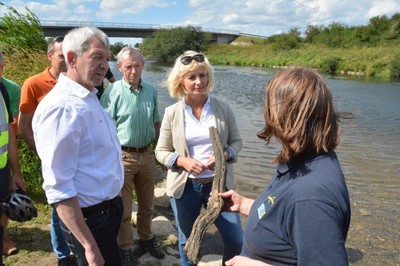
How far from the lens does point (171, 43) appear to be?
6194 cm

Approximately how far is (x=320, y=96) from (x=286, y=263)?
71 cm

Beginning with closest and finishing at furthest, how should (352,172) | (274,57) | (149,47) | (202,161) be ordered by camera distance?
1. (202,161)
2. (352,172)
3. (274,57)
4. (149,47)

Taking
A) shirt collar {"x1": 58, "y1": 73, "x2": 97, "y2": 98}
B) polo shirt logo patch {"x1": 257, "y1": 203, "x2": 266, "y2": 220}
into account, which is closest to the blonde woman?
shirt collar {"x1": 58, "y1": 73, "x2": 97, "y2": 98}

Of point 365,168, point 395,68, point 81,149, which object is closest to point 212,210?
point 81,149

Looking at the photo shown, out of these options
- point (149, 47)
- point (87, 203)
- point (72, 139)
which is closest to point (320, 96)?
point (72, 139)

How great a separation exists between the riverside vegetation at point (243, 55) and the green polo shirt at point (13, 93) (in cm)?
139

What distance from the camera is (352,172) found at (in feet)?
26.2

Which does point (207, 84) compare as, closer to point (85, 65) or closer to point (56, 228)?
point (85, 65)

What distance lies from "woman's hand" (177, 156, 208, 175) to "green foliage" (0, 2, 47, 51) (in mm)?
6064

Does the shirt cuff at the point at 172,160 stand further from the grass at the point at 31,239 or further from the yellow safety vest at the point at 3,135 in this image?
the grass at the point at 31,239

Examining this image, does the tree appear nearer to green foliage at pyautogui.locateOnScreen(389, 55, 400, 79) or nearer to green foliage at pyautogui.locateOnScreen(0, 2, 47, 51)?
green foliage at pyautogui.locateOnScreen(389, 55, 400, 79)

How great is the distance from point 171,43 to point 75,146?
6193 cm

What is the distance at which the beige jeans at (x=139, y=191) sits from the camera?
377 cm

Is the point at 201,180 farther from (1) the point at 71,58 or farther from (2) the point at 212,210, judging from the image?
(1) the point at 71,58
